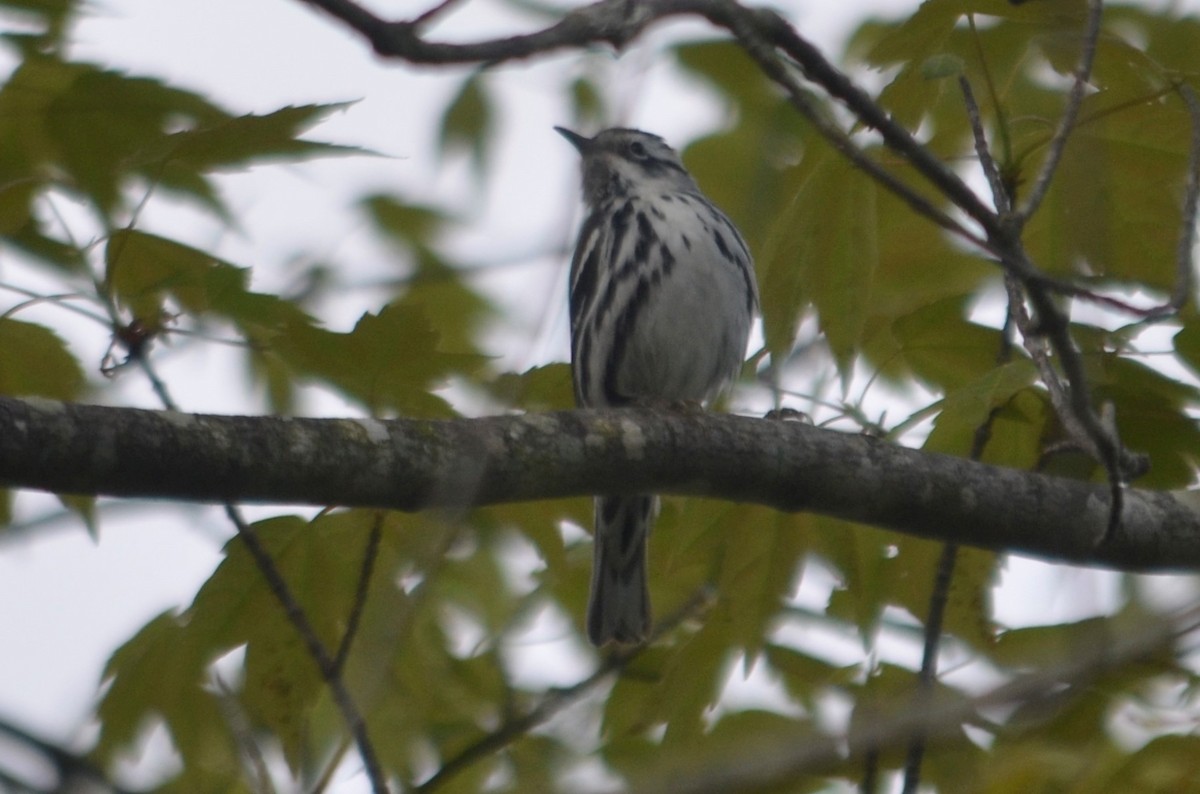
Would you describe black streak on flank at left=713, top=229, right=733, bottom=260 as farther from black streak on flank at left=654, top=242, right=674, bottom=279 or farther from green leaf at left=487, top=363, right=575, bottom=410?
green leaf at left=487, top=363, right=575, bottom=410

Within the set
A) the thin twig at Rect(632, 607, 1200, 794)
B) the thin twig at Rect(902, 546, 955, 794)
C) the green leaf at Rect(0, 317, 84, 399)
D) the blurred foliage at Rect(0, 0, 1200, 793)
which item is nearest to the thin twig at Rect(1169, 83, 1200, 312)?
the blurred foliage at Rect(0, 0, 1200, 793)

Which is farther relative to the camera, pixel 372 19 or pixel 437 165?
pixel 437 165

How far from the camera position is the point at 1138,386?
3285mm

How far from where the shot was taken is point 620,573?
4.86 metres

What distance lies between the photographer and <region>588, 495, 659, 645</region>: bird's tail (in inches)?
Answer: 178

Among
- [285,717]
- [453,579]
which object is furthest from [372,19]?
[453,579]

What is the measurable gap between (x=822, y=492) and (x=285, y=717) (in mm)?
1262

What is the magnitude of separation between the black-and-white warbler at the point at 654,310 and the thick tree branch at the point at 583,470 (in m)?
1.90

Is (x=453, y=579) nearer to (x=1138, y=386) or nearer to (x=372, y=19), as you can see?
(x=1138, y=386)

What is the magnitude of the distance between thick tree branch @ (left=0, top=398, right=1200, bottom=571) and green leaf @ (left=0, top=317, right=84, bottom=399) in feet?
2.86

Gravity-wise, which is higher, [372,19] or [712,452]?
[712,452]

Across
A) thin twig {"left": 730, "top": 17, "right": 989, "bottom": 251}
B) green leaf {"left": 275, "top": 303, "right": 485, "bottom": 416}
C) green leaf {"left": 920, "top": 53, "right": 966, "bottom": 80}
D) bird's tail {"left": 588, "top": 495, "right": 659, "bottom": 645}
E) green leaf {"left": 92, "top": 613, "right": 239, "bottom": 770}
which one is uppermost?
bird's tail {"left": 588, "top": 495, "right": 659, "bottom": 645}

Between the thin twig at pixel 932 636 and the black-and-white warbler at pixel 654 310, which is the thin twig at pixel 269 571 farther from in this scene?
the black-and-white warbler at pixel 654 310

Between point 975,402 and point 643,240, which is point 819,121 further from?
point 643,240
